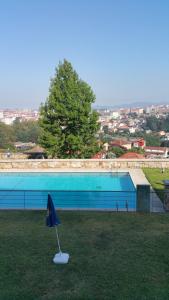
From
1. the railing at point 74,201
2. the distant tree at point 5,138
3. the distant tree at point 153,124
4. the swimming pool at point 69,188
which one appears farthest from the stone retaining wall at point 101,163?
the distant tree at point 153,124

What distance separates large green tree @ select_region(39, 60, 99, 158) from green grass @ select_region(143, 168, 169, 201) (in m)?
4.46

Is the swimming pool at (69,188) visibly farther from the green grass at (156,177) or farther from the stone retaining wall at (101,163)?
the stone retaining wall at (101,163)

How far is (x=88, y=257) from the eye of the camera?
24.9 feet

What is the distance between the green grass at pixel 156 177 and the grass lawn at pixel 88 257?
171 inches

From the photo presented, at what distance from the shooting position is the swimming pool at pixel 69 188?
1265 centimetres

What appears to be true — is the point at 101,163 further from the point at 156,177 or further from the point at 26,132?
the point at 26,132

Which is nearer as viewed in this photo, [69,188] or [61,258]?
[61,258]

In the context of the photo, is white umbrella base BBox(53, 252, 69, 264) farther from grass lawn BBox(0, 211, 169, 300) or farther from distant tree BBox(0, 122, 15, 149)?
distant tree BBox(0, 122, 15, 149)

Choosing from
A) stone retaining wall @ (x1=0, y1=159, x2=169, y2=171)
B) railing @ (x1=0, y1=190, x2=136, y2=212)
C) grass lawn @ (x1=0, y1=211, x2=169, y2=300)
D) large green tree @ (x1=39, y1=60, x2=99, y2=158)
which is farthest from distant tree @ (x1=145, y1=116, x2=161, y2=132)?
grass lawn @ (x1=0, y1=211, x2=169, y2=300)

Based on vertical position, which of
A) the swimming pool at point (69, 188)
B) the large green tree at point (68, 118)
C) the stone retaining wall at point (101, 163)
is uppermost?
the large green tree at point (68, 118)

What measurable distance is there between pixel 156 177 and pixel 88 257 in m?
→ 10.3

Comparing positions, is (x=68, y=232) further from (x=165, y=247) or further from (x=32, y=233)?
(x=165, y=247)

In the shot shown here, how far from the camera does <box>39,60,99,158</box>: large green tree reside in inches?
805

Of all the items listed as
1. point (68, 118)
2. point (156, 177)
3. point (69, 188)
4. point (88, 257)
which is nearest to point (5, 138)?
point (68, 118)
